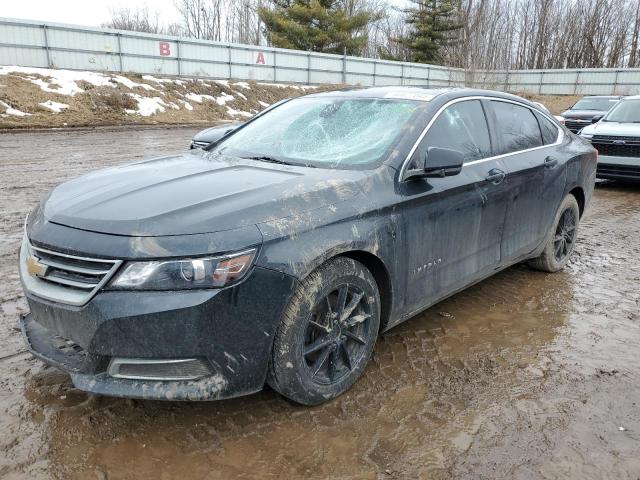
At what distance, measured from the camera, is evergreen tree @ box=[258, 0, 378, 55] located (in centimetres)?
3684

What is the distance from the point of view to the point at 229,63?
2770 cm

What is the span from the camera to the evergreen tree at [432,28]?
144 ft

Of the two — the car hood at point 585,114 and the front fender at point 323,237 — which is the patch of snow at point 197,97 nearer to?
the car hood at point 585,114

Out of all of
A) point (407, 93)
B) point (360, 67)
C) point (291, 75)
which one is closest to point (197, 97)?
point (291, 75)

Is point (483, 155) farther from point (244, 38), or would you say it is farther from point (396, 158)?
point (244, 38)

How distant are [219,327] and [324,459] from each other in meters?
0.77

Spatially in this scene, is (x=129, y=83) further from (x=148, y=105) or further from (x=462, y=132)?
(x=462, y=132)

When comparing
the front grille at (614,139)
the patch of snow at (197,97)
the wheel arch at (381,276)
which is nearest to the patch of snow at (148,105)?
the patch of snow at (197,97)

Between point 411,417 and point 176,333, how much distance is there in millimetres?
1280

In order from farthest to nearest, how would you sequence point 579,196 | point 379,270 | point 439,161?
point 579,196 < point 439,161 < point 379,270

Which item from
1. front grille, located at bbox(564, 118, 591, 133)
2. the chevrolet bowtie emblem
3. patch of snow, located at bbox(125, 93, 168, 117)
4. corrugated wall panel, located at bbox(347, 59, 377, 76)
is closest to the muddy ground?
the chevrolet bowtie emblem

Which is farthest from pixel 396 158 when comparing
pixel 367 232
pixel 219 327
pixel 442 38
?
pixel 442 38

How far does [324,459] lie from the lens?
243 centimetres

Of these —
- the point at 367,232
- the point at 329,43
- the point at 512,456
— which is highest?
the point at 329,43
